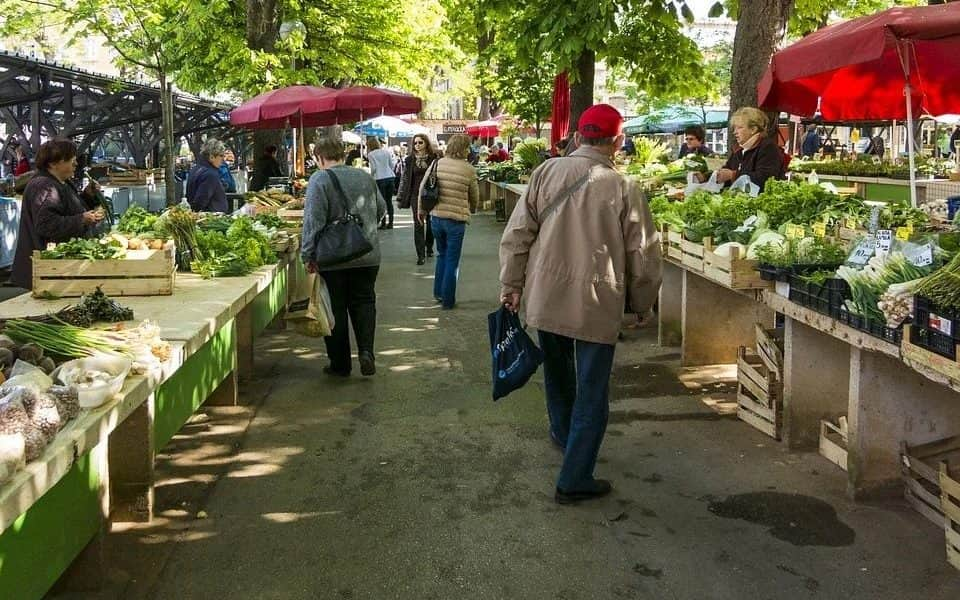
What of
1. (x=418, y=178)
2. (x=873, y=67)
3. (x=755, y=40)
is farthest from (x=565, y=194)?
(x=418, y=178)

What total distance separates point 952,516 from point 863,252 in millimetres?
1463

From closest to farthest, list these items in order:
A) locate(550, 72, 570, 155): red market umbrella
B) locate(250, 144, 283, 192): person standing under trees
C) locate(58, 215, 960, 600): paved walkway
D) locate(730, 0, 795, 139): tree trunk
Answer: locate(58, 215, 960, 600): paved walkway
locate(730, 0, 795, 139): tree trunk
locate(550, 72, 570, 155): red market umbrella
locate(250, 144, 283, 192): person standing under trees

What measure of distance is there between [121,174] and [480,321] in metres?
15.0

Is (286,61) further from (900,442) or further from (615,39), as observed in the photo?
(900,442)

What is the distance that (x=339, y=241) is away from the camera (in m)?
7.04

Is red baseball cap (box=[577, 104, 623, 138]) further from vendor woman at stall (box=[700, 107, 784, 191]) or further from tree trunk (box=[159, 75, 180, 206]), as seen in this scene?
tree trunk (box=[159, 75, 180, 206])

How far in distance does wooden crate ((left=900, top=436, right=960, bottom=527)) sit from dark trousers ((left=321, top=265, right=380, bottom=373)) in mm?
3942

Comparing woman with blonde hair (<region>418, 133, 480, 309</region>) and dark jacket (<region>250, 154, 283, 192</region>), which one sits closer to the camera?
woman with blonde hair (<region>418, 133, 480, 309</region>)

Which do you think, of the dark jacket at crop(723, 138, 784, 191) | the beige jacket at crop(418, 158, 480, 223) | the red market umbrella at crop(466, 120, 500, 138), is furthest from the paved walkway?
the red market umbrella at crop(466, 120, 500, 138)

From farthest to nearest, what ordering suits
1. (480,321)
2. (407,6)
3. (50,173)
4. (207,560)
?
(407,6), (480,321), (50,173), (207,560)

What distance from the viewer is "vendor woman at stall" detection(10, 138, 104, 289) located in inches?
271

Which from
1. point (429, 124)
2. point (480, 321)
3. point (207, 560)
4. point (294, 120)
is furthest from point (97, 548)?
point (429, 124)

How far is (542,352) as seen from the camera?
204 inches

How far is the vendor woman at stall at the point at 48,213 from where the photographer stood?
Result: 271 inches
